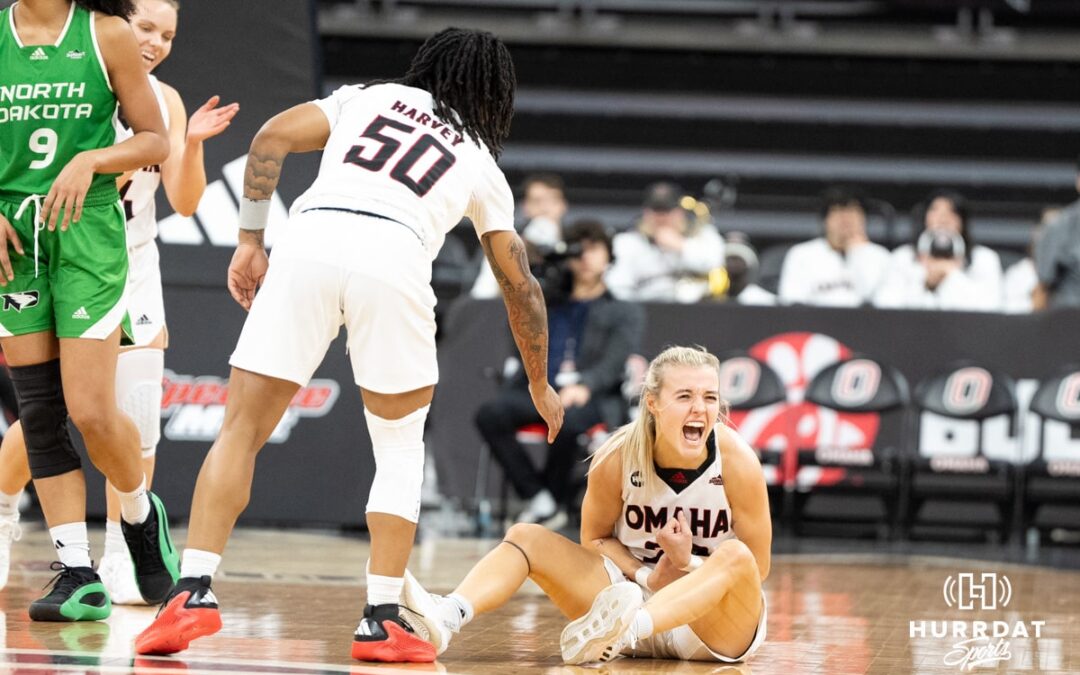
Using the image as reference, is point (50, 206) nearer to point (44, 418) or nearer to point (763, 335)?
point (44, 418)

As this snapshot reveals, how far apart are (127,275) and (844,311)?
20.1 feet

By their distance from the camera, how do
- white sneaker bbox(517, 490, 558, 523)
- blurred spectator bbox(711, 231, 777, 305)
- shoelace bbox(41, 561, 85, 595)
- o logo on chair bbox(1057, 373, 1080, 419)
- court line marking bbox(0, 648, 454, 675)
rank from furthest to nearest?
1. blurred spectator bbox(711, 231, 777, 305)
2. o logo on chair bbox(1057, 373, 1080, 419)
3. white sneaker bbox(517, 490, 558, 523)
4. shoelace bbox(41, 561, 85, 595)
5. court line marking bbox(0, 648, 454, 675)

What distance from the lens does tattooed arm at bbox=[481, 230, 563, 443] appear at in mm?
4613

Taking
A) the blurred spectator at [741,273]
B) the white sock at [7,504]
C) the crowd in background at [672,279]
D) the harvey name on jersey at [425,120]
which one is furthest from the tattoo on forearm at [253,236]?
the blurred spectator at [741,273]

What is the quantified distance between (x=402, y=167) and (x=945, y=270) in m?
7.14

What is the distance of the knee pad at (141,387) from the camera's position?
564cm

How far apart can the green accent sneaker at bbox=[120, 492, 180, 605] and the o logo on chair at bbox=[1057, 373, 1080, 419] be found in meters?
6.17

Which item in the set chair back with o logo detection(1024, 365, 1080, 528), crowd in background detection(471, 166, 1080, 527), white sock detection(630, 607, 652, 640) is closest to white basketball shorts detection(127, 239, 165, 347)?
white sock detection(630, 607, 652, 640)

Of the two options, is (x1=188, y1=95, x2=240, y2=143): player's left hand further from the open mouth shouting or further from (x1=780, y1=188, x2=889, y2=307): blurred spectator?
(x1=780, y1=188, x2=889, y2=307): blurred spectator

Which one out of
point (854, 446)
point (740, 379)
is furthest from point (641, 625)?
point (854, 446)

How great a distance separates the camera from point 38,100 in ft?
15.7

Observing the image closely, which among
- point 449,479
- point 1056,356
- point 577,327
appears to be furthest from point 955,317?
point 449,479

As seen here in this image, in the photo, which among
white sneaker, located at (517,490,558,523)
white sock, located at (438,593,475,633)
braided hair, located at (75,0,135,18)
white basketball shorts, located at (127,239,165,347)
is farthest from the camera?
white sneaker, located at (517,490,558,523)

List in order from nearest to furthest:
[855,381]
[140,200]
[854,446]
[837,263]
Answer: [140,200] → [855,381] → [854,446] → [837,263]
